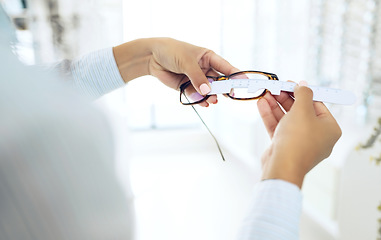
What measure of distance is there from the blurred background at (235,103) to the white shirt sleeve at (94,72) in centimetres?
6

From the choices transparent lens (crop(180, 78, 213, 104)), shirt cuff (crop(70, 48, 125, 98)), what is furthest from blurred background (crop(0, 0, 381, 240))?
transparent lens (crop(180, 78, 213, 104))

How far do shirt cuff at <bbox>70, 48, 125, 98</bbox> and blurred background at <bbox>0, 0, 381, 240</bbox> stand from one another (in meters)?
0.05

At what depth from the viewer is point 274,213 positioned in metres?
0.27

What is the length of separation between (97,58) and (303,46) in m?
0.94

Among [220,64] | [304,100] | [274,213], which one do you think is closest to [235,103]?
[220,64]

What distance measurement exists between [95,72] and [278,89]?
316 mm

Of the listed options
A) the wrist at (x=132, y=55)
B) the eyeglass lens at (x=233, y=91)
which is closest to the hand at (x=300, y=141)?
the eyeglass lens at (x=233, y=91)

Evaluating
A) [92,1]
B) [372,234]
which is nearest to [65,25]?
[92,1]

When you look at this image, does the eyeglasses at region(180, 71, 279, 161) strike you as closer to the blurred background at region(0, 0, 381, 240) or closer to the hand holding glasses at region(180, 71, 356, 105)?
the hand holding glasses at region(180, 71, 356, 105)

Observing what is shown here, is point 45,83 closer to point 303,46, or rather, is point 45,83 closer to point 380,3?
point 380,3

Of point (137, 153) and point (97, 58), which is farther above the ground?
point (97, 58)

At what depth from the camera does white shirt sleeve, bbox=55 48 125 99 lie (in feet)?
1.71

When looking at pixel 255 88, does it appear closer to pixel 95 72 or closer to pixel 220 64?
pixel 220 64

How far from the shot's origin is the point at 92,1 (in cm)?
135
